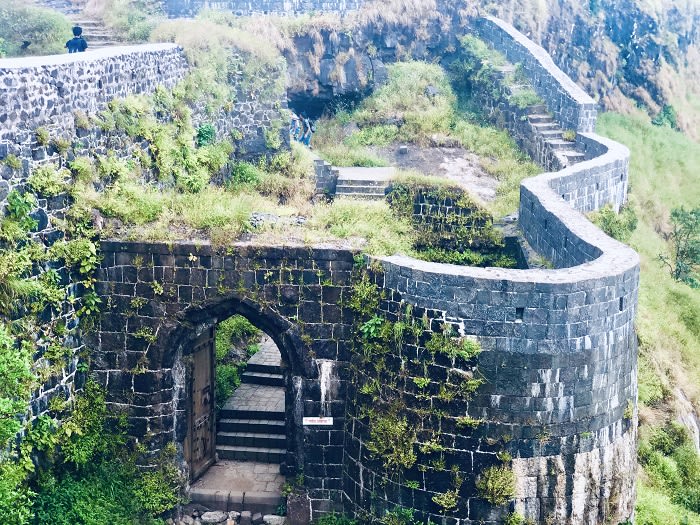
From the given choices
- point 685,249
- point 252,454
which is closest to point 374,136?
point 685,249

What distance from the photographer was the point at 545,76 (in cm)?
2448

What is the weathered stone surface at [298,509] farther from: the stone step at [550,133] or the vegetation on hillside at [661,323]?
the stone step at [550,133]

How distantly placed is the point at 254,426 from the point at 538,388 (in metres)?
6.03

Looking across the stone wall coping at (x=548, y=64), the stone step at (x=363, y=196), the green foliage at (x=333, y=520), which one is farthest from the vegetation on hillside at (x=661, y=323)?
the stone step at (x=363, y=196)

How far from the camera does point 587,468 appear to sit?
42.5 feet

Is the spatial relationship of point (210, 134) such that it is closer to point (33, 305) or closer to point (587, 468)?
point (33, 305)

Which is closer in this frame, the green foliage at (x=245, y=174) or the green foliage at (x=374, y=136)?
the green foliage at (x=245, y=174)

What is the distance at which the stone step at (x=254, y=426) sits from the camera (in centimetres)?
1694

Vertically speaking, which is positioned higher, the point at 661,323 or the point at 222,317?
the point at 222,317

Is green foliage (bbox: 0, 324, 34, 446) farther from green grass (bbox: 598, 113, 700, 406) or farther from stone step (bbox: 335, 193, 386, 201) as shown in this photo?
green grass (bbox: 598, 113, 700, 406)

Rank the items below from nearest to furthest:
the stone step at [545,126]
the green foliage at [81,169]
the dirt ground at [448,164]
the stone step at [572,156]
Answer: the green foliage at [81,169], the dirt ground at [448,164], the stone step at [572,156], the stone step at [545,126]

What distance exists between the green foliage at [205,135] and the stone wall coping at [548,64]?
881 centimetres

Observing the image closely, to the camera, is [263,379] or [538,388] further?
[263,379]

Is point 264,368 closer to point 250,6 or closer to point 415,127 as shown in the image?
point 415,127
